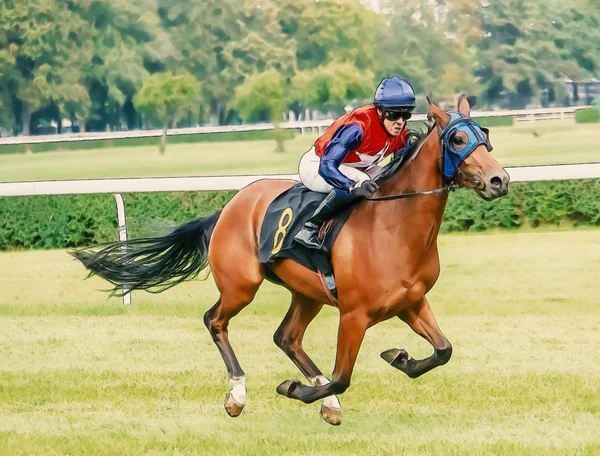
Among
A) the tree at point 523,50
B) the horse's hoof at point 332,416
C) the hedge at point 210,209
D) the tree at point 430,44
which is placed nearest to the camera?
the horse's hoof at point 332,416

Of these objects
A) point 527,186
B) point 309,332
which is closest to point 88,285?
point 309,332

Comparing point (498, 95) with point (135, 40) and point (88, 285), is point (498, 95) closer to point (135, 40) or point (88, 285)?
point (135, 40)

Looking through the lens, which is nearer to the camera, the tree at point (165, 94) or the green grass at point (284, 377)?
the green grass at point (284, 377)

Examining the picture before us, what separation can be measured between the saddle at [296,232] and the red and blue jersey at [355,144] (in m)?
0.22

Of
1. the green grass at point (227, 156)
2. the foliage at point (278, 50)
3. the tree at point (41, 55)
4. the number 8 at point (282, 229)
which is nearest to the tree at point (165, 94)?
the green grass at point (227, 156)

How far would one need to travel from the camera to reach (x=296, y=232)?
498 centimetres

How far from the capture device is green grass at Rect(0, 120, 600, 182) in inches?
1417

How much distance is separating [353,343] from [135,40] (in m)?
53.7

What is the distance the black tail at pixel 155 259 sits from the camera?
5977 mm

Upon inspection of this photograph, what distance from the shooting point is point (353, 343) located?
4.60 metres

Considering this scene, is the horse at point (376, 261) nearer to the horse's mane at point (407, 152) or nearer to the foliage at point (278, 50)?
the horse's mane at point (407, 152)

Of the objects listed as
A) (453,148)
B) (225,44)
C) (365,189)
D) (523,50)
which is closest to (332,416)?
(365,189)

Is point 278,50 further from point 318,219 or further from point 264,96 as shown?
point 318,219

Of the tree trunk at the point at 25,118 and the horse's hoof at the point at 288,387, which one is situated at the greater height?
the horse's hoof at the point at 288,387
